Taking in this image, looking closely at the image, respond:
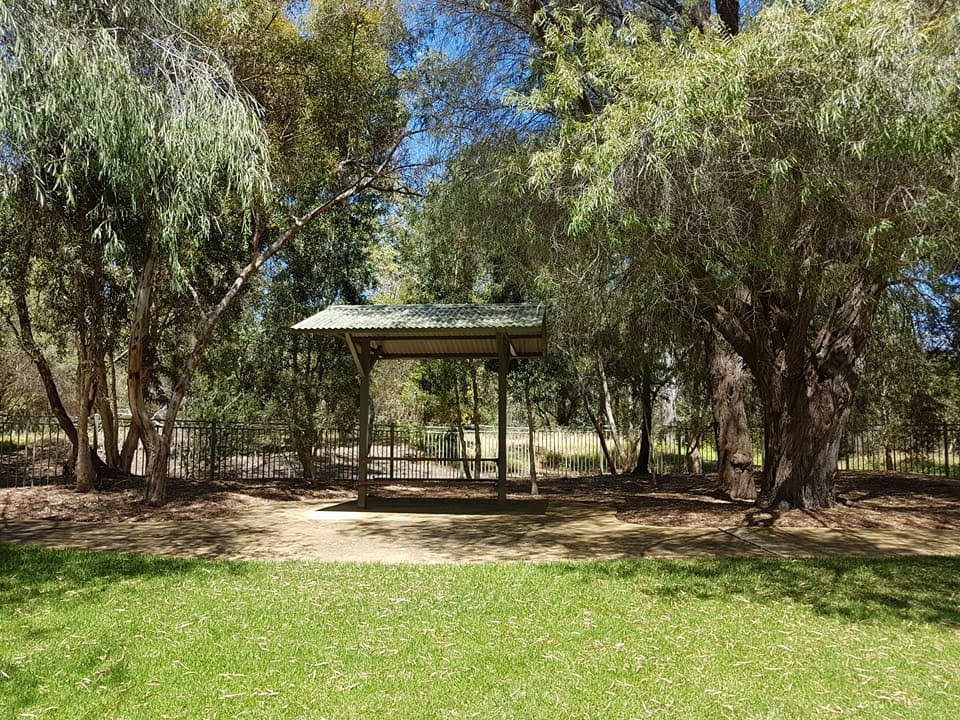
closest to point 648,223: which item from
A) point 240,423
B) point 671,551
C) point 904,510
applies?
point 671,551

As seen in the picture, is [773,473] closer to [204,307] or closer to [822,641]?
[822,641]

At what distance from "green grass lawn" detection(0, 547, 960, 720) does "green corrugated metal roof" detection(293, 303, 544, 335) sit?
5.05 m

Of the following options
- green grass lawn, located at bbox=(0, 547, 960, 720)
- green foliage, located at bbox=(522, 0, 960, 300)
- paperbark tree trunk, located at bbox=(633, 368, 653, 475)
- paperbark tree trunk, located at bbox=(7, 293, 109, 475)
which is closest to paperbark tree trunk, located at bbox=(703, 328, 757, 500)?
paperbark tree trunk, located at bbox=(633, 368, 653, 475)

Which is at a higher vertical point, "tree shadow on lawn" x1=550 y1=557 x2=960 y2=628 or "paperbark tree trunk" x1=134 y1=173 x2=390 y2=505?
"paperbark tree trunk" x1=134 y1=173 x2=390 y2=505

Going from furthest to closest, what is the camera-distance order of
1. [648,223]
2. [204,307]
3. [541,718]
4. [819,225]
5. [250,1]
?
[204,307], [250,1], [819,225], [648,223], [541,718]

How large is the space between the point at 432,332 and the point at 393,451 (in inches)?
298

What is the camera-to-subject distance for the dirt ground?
35.1 ft

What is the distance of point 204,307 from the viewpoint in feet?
50.1

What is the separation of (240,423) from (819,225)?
13337 millimetres

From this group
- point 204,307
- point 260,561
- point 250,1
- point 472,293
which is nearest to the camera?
point 260,561

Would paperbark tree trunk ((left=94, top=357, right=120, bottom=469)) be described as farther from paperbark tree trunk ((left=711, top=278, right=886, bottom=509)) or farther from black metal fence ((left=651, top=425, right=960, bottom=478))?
black metal fence ((left=651, top=425, right=960, bottom=478))

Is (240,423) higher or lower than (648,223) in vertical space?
lower

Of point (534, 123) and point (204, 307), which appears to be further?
point (204, 307)

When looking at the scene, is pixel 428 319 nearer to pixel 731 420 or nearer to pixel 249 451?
pixel 731 420
